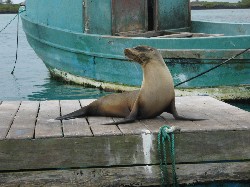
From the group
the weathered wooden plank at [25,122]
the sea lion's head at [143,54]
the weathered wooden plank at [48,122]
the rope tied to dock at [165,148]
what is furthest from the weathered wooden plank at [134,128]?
the weathered wooden plank at [25,122]

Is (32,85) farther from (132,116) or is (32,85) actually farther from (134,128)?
(134,128)

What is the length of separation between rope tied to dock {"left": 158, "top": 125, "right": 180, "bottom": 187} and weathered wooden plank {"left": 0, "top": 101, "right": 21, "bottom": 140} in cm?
126

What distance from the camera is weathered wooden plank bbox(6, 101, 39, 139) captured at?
4141mm

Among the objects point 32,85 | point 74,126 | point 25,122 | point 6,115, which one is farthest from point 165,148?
point 32,85

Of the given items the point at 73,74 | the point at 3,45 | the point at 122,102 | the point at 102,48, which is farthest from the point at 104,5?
the point at 3,45

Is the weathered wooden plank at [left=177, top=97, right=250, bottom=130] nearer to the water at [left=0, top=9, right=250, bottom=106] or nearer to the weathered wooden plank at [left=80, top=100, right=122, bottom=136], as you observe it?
the weathered wooden plank at [left=80, top=100, right=122, bottom=136]

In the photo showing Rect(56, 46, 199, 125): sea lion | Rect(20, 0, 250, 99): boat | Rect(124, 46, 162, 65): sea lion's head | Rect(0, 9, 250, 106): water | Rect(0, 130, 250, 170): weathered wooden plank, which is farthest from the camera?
Rect(0, 9, 250, 106): water

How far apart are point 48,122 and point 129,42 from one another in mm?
5368

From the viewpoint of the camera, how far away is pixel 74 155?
4125mm

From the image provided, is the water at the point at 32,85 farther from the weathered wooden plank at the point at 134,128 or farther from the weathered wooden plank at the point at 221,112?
the weathered wooden plank at the point at 134,128

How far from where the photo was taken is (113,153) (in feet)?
13.7

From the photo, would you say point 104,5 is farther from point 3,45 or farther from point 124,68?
point 3,45

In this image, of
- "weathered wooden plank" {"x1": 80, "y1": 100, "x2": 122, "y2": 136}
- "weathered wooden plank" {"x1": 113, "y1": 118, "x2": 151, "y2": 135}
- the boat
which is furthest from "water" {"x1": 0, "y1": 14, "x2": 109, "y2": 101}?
"weathered wooden plank" {"x1": 113, "y1": 118, "x2": 151, "y2": 135}

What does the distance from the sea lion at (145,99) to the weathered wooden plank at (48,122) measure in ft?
0.50
